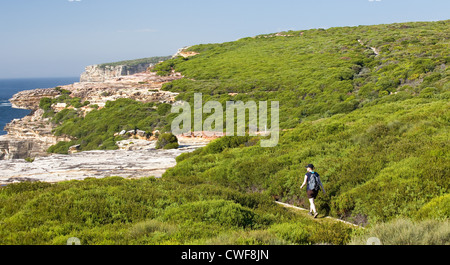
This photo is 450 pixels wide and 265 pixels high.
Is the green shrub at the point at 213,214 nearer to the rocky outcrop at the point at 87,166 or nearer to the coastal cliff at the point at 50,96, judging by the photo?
the rocky outcrop at the point at 87,166

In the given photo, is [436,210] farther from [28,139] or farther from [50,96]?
[50,96]

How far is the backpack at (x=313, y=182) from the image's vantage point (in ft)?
30.9

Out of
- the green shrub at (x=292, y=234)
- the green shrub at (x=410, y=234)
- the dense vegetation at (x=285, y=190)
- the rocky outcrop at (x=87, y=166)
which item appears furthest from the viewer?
the rocky outcrop at (x=87, y=166)

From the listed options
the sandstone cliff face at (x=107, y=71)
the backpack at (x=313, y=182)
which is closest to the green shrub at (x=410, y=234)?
the backpack at (x=313, y=182)

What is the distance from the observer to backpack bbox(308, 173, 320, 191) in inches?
370

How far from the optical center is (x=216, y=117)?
116ft

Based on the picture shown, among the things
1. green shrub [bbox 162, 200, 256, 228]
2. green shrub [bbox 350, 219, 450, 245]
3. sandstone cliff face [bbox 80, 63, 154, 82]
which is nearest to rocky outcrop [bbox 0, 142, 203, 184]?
green shrub [bbox 162, 200, 256, 228]

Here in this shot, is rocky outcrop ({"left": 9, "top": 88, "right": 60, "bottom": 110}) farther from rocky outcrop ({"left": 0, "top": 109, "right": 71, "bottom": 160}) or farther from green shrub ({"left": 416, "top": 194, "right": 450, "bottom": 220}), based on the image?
green shrub ({"left": 416, "top": 194, "right": 450, "bottom": 220})

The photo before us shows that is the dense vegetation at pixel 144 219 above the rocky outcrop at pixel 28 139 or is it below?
above

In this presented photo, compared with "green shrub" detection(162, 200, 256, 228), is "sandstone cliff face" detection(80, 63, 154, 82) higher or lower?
higher

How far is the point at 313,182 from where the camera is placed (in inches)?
372
